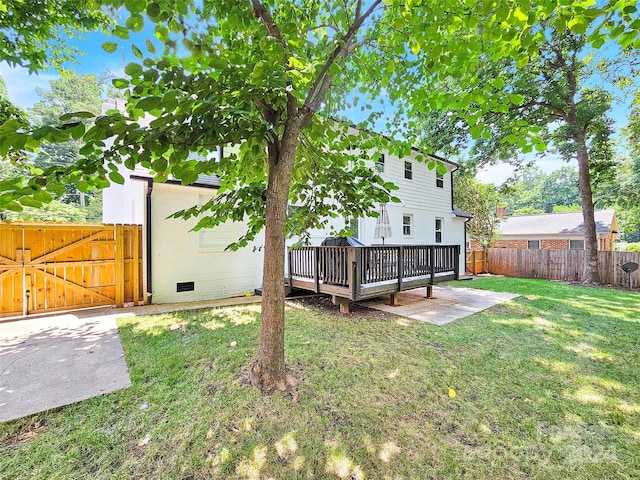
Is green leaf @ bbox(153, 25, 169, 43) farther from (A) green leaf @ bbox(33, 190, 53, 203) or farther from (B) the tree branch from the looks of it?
(A) green leaf @ bbox(33, 190, 53, 203)

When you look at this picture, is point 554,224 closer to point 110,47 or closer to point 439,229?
point 439,229

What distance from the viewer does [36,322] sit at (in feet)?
17.7

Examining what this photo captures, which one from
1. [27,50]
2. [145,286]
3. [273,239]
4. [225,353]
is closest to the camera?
[273,239]

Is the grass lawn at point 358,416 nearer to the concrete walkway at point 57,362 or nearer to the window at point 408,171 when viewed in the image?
the concrete walkway at point 57,362

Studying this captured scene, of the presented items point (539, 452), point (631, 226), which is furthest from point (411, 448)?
point (631, 226)

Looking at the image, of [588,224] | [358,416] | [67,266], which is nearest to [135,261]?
[67,266]

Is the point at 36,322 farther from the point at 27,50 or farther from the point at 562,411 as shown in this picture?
the point at 562,411

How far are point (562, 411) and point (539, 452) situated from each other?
0.84m

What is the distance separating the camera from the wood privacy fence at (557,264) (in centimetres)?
1110

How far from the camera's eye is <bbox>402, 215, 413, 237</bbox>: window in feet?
40.3

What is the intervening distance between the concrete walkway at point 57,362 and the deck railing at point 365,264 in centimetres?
324

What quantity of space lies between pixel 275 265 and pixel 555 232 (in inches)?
897

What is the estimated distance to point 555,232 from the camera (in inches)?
730

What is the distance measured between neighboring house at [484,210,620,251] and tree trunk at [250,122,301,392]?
67.2ft
